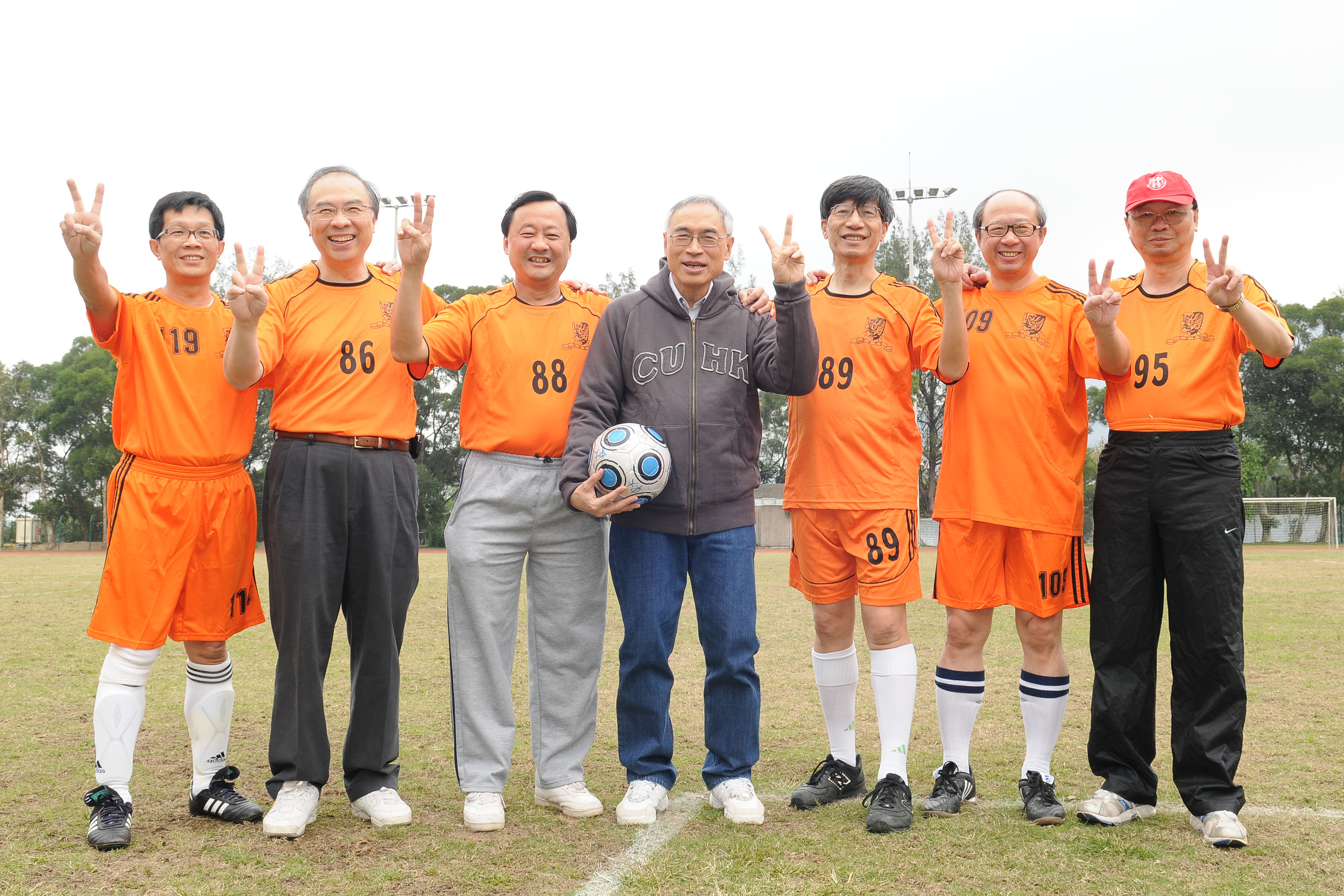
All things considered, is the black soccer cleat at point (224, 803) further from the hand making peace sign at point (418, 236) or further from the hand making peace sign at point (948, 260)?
the hand making peace sign at point (948, 260)

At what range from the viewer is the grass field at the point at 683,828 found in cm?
351

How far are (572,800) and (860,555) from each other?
166cm

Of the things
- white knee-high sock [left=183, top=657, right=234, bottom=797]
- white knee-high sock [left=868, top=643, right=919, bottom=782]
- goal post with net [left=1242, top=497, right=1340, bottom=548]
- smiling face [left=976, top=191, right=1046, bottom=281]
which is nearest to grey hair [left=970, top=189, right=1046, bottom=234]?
smiling face [left=976, top=191, right=1046, bottom=281]

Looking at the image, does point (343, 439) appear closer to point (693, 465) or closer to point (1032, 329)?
point (693, 465)

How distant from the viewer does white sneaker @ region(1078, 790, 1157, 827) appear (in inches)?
165

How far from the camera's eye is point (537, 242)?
444cm

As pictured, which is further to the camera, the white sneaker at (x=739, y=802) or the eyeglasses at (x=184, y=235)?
the eyeglasses at (x=184, y=235)

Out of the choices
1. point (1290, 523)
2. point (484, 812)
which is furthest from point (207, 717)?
point (1290, 523)

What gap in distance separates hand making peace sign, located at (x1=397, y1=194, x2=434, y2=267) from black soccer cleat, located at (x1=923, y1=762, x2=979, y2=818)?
317cm

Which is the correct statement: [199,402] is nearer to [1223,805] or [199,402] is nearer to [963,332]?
[963,332]

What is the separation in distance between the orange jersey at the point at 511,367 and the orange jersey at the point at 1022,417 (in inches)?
68.8

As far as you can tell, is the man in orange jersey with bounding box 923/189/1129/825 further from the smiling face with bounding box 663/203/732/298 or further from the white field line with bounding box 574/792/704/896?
the smiling face with bounding box 663/203/732/298

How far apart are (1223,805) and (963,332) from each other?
2.21m

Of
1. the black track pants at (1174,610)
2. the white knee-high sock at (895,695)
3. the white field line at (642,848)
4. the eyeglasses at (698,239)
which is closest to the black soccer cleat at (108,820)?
the white field line at (642,848)
